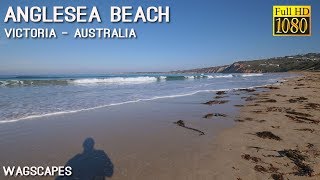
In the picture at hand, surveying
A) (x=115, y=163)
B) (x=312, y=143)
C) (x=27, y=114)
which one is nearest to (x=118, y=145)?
(x=115, y=163)

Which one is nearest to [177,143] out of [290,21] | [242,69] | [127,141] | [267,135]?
[127,141]

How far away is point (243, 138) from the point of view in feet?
19.5

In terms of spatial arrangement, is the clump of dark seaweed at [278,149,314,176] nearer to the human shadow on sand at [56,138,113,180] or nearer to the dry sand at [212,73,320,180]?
the dry sand at [212,73,320,180]

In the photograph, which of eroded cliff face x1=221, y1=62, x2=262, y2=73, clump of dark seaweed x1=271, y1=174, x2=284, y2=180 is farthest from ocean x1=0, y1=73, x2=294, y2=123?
eroded cliff face x1=221, y1=62, x2=262, y2=73

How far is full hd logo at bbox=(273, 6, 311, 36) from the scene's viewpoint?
57.4 feet

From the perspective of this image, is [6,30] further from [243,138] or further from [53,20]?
[243,138]

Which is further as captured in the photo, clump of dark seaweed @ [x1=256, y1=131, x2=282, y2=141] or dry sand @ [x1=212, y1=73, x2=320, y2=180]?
clump of dark seaweed @ [x1=256, y1=131, x2=282, y2=141]

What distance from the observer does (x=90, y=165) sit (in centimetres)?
437

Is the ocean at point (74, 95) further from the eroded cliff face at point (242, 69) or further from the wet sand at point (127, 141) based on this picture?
the eroded cliff face at point (242, 69)

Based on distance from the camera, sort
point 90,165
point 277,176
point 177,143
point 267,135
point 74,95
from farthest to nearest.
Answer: point 74,95
point 267,135
point 177,143
point 90,165
point 277,176

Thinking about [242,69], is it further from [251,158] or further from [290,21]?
[251,158]

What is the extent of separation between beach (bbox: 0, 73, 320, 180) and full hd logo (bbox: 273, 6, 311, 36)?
400 inches

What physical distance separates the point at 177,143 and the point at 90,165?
194 cm

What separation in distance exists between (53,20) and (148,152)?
6.41 m
